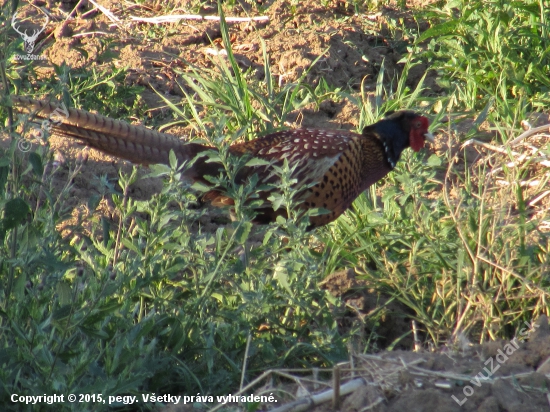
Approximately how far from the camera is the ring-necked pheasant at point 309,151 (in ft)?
12.4

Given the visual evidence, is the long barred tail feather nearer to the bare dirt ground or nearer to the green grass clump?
the bare dirt ground

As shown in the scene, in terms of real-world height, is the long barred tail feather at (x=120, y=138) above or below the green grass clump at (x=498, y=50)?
below

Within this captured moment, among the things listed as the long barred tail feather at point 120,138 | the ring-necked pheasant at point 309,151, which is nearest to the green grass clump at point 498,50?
the ring-necked pheasant at point 309,151

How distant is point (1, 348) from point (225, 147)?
3.37 feet

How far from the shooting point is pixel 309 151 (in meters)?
4.13

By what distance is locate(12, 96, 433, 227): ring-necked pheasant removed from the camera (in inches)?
149

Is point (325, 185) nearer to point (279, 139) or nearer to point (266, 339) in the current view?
point (279, 139)

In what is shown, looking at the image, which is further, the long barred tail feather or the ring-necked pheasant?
the ring-necked pheasant

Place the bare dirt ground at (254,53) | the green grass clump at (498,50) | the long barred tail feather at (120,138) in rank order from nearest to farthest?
the long barred tail feather at (120,138)
the bare dirt ground at (254,53)
the green grass clump at (498,50)

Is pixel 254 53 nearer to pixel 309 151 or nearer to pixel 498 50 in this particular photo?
pixel 498 50

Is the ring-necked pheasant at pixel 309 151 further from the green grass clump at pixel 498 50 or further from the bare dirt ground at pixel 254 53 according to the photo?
the green grass clump at pixel 498 50

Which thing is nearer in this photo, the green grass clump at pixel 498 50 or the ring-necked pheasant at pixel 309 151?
the ring-necked pheasant at pixel 309 151

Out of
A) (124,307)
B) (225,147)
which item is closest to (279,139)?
(225,147)

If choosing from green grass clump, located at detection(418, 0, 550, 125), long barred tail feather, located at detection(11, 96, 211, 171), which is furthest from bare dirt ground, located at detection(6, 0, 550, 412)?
green grass clump, located at detection(418, 0, 550, 125)
